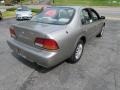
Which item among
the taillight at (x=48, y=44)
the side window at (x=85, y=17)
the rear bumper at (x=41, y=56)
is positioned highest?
the side window at (x=85, y=17)

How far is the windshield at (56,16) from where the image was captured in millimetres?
4867

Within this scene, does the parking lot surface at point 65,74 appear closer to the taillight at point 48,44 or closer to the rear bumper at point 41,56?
the rear bumper at point 41,56


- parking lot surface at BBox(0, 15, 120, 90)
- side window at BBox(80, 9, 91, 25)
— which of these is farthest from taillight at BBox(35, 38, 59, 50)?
side window at BBox(80, 9, 91, 25)

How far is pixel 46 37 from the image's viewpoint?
3926 mm

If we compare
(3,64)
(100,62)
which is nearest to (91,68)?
(100,62)

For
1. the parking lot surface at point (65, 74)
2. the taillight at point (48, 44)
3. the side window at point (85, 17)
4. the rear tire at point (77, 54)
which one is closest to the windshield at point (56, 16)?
the side window at point (85, 17)

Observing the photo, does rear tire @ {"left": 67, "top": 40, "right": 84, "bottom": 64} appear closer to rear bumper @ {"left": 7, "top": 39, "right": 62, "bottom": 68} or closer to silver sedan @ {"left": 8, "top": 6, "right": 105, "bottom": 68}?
silver sedan @ {"left": 8, "top": 6, "right": 105, "bottom": 68}

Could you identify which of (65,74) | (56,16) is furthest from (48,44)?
(56,16)

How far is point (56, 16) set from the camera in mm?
5078

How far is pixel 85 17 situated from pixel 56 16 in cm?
101

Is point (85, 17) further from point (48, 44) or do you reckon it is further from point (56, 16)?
point (48, 44)

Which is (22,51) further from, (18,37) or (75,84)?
(75,84)

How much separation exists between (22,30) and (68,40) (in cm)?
116

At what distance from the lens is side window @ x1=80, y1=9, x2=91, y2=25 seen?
5.30 metres
